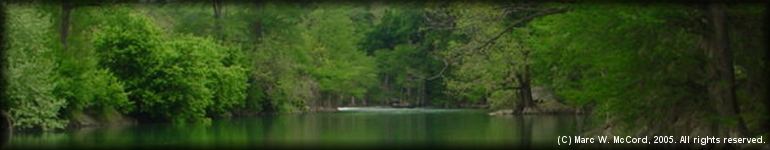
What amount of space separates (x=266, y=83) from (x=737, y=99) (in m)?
31.4

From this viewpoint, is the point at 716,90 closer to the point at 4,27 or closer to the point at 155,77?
the point at 4,27

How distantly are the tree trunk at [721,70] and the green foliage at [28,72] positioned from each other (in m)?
13.6

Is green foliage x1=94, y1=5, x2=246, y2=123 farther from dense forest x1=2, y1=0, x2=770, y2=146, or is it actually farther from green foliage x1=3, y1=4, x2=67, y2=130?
green foliage x1=3, y1=4, x2=67, y2=130

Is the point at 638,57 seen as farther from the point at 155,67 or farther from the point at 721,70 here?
the point at 155,67

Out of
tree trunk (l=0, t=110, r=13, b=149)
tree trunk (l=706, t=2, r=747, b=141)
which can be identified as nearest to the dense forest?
tree trunk (l=706, t=2, r=747, b=141)

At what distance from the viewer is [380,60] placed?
207ft

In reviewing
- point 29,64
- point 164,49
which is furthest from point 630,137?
point 164,49

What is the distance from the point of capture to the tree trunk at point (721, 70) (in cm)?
1195

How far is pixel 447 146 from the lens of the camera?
60.2 ft

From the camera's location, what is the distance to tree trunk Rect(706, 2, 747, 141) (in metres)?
11.9

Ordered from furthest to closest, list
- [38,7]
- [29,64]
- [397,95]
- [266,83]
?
[397,95]
[266,83]
[38,7]
[29,64]

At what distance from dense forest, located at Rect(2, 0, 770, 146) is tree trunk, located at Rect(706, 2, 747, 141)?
0.07ft

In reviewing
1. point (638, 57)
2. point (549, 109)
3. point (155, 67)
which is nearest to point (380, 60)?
point (549, 109)

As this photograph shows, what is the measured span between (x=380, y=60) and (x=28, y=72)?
42.1 metres
